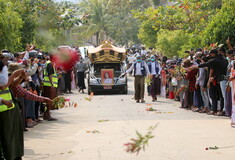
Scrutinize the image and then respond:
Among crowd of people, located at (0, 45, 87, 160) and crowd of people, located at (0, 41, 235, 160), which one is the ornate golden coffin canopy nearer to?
crowd of people, located at (0, 41, 235, 160)

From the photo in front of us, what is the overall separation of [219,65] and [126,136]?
4905 millimetres

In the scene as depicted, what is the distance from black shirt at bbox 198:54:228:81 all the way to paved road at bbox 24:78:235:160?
1309mm

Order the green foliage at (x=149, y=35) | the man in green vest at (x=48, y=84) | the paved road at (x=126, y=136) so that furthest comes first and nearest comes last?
the green foliage at (x=149, y=35), the man in green vest at (x=48, y=84), the paved road at (x=126, y=136)

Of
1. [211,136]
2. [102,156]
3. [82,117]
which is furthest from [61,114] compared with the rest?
[102,156]

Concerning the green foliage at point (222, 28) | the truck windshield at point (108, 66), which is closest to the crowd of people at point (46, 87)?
the green foliage at point (222, 28)

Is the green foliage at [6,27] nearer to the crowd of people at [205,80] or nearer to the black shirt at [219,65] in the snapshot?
the crowd of people at [205,80]

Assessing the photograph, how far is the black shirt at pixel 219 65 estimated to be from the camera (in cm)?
1561

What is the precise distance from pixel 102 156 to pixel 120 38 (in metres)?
68.9

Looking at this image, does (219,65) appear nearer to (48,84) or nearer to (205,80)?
(205,80)

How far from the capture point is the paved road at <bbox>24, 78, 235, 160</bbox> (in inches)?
380

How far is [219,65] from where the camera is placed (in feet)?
51.2

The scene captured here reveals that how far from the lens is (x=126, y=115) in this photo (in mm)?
16766

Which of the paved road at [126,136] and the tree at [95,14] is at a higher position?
the tree at [95,14]

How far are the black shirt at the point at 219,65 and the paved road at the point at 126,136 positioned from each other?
4.29 ft
